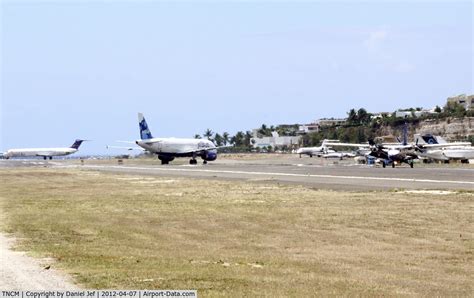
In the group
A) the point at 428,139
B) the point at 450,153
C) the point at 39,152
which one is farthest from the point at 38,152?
the point at 450,153

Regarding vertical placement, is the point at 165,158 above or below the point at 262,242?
below

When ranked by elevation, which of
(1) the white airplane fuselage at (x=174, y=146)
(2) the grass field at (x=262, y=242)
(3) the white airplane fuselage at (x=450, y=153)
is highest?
(1) the white airplane fuselage at (x=174, y=146)

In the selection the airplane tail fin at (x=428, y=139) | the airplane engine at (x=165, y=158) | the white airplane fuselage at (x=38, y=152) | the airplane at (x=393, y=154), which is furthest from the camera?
the white airplane fuselage at (x=38, y=152)

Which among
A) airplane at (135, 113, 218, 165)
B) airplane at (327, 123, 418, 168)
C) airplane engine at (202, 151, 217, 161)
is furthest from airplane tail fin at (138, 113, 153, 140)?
airplane at (327, 123, 418, 168)

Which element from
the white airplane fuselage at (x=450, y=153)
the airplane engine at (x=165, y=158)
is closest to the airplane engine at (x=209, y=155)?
the airplane engine at (x=165, y=158)

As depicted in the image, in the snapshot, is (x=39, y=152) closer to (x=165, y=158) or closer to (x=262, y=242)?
(x=165, y=158)

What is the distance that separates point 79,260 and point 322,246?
5.43 meters

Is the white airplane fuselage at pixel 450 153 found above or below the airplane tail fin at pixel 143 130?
below

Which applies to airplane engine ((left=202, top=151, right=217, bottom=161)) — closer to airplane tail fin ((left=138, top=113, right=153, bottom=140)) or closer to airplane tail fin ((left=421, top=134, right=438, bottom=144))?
airplane tail fin ((left=138, top=113, right=153, bottom=140))

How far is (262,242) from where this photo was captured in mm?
19359

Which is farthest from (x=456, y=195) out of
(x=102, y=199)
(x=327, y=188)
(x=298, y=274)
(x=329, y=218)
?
(x=298, y=274)

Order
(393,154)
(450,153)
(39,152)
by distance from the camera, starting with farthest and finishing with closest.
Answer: (39,152)
(450,153)
(393,154)

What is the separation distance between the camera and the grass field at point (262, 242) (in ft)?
43.9

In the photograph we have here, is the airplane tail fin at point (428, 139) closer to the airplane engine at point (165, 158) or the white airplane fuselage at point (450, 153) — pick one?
the white airplane fuselage at point (450, 153)
